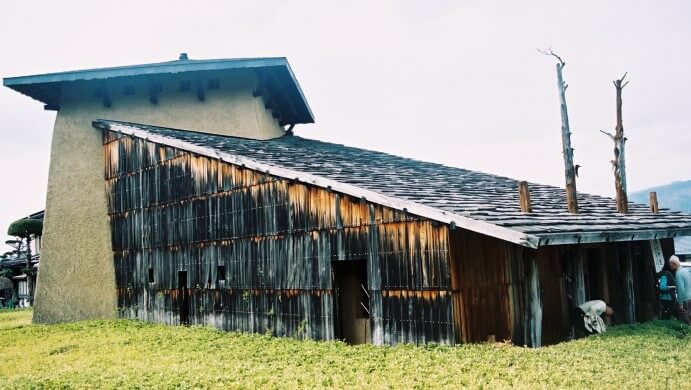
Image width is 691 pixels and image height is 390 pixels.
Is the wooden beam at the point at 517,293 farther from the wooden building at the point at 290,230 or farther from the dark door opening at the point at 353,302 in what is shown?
the dark door opening at the point at 353,302

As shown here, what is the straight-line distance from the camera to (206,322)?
17016mm

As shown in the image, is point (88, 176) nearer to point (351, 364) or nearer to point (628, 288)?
point (351, 364)

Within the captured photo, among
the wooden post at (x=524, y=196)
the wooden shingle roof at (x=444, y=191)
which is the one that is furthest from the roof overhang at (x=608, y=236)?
the wooden post at (x=524, y=196)

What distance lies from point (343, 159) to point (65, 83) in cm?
1071

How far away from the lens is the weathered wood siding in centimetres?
1162

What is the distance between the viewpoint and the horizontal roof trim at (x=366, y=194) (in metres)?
9.80

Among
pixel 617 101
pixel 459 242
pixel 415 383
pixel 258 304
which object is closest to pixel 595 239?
pixel 459 242

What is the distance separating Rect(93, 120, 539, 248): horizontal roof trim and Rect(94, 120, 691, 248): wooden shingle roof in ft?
0.06

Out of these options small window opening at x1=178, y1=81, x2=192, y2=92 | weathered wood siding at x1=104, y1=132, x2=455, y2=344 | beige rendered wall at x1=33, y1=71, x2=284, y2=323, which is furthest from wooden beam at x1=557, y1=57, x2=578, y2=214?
small window opening at x1=178, y1=81, x2=192, y2=92

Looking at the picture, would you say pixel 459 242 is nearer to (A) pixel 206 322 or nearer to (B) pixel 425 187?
(B) pixel 425 187

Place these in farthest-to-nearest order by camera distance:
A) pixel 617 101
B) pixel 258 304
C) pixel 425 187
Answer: pixel 617 101
pixel 258 304
pixel 425 187

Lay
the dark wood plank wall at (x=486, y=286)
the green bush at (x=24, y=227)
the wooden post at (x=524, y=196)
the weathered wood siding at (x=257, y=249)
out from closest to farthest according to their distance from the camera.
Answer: the dark wood plank wall at (x=486, y=286) < the weathered wood siding at (x=257, y=249) < the wooden post at (x=524, y=196) < the green bush at (x=24, y=227)

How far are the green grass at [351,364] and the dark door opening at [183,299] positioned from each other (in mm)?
2665

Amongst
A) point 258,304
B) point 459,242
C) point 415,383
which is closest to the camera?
point 415,383
